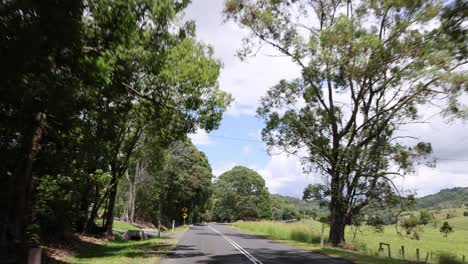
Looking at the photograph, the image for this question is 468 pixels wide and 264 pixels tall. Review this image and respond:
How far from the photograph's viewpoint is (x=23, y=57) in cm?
767

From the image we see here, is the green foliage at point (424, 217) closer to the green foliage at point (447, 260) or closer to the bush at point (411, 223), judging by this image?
the bush at point (411, 223)

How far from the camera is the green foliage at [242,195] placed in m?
119

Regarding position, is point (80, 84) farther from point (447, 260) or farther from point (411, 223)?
point (411, 223)

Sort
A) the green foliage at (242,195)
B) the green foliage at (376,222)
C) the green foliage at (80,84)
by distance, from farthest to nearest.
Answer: the green foliage at (242,195), the green foliage at (376,222), the green foliage at (80,84)

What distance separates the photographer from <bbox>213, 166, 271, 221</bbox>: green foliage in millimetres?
119125

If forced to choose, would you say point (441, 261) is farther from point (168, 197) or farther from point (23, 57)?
point (168, 197)

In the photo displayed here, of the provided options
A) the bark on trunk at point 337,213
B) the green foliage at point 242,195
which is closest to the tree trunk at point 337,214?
the bark on trunk at point 337,213

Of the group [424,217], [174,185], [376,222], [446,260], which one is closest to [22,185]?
[446,260]

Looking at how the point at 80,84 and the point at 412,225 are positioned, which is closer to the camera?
the point at 80,84

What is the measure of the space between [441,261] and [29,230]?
60.6 ft

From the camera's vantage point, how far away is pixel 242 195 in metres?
122

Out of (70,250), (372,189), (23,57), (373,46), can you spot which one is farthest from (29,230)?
(372,189)

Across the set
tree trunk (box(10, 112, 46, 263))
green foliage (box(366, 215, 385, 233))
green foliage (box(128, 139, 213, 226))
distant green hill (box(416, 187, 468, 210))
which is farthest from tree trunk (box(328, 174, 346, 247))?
distant green hill (box(416, 187, 468, 210))

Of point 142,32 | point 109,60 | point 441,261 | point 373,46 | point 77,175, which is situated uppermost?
point 373,46
